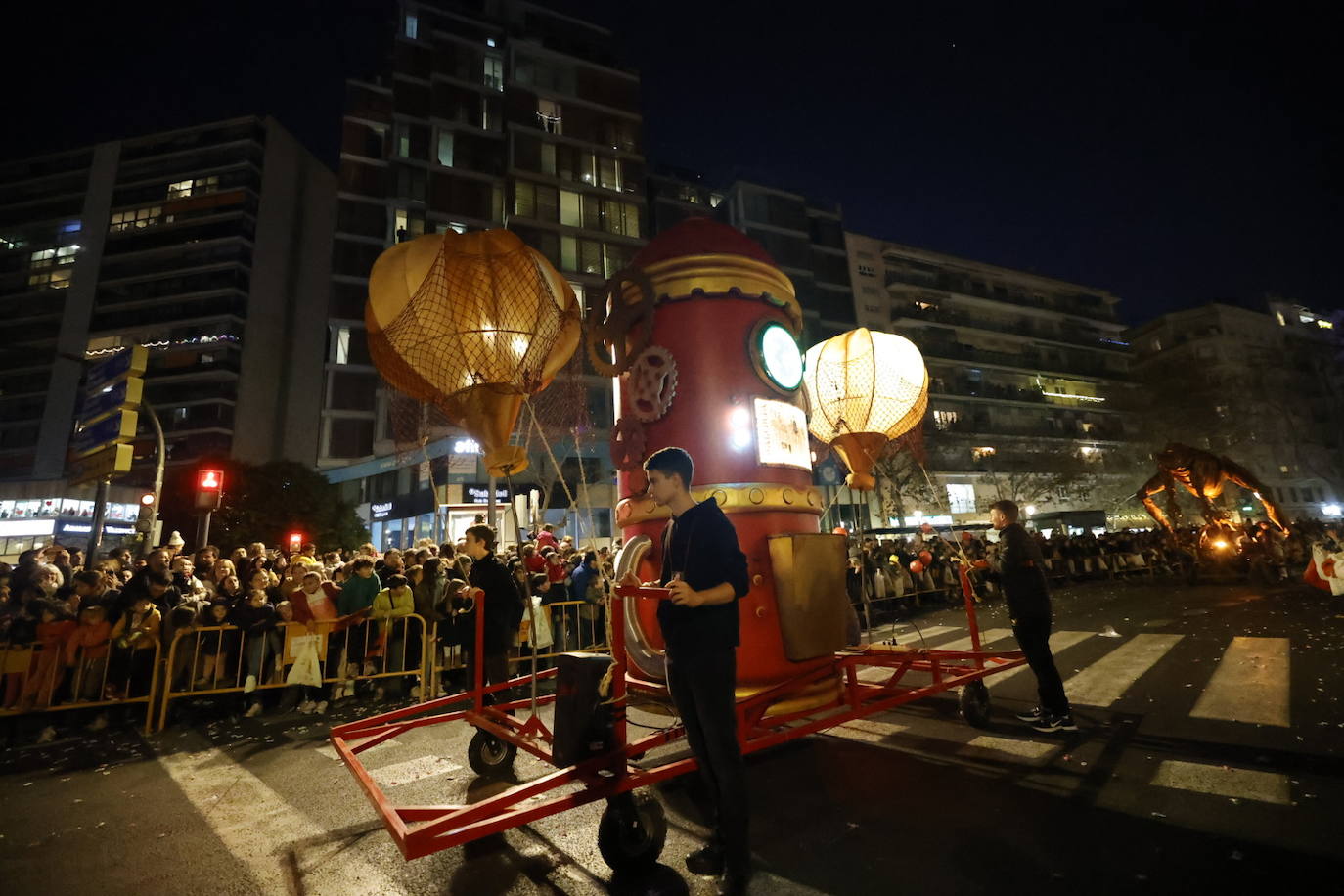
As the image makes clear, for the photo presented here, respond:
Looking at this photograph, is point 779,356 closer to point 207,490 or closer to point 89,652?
point 89,652

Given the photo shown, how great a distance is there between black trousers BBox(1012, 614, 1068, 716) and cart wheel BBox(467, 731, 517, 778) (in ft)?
15.9

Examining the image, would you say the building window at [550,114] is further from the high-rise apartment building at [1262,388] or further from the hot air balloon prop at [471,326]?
the high-rise apartment building at [1262,388]

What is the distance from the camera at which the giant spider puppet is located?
15.8 meters

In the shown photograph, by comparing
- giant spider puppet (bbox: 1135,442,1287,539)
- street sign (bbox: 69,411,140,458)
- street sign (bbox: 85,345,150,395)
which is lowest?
giant spider puppet (bbox: 1135,442,1287,539)

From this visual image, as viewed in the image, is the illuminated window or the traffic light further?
the illuminated window

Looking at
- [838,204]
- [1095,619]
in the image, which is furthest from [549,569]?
[838,204]

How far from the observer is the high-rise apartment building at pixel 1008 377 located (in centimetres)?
4669

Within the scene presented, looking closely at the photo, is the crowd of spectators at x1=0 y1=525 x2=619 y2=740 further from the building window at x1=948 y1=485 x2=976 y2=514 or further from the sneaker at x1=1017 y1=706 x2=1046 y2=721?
the building window at x1=948 y1=485 x2=976 y2=514

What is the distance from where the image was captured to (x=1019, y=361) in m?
55.3

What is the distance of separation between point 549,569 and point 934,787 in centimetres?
871

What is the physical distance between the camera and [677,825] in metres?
4.14

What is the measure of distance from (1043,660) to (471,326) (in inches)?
245

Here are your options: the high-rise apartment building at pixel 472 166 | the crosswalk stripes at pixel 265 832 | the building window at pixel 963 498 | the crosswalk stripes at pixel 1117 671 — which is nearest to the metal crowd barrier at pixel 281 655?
the crosswalk stripes at pixel 265 832

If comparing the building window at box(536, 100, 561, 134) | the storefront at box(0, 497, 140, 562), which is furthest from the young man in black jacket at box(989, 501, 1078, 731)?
the storefront at box(0, 497, 140, 562)
